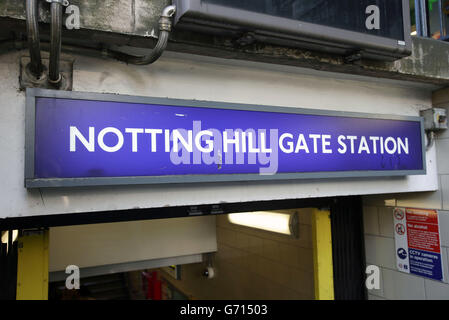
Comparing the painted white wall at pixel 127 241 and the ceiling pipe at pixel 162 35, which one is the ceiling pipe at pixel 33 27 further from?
the painted white wall at pixel 127 241

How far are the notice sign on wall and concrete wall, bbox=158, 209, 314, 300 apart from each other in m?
0.82

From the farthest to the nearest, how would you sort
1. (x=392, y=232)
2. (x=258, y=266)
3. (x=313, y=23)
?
(x=258, y=266) → (x=392, y=232) → (x=313, y=23)

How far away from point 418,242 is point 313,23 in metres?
2.05

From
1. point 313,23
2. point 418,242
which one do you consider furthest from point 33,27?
point 418,242

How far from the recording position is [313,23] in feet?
6.02

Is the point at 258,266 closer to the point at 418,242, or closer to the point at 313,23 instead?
the point at 418,242

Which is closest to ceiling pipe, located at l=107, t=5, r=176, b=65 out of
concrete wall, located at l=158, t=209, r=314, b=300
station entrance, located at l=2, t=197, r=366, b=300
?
station entrance, located at l=2, t=197, r=366, b=300

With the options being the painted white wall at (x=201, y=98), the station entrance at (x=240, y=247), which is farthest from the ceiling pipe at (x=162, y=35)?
the station entrance at (x=240, y=247)

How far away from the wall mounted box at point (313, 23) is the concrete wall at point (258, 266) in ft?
6.03

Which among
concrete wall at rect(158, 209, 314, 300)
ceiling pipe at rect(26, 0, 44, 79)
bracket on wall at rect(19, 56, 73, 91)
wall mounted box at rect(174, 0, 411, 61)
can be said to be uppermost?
wall mounted box at rect(174, 0, 411, 61)

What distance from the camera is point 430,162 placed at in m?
2.69

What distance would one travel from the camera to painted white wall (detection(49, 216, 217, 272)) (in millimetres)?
3172

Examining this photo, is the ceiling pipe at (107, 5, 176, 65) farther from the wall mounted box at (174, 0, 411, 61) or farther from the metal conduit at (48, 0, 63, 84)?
the metal conduit at (48, 0, 63, 84)

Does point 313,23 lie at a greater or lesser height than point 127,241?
greater
